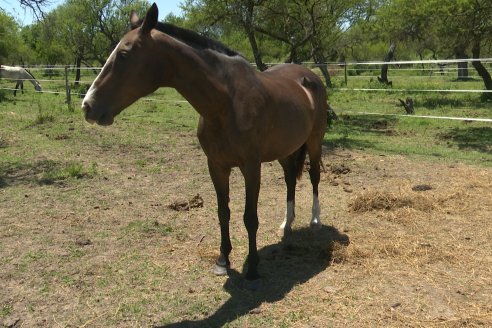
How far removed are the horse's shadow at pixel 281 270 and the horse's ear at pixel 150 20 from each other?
1.88 m

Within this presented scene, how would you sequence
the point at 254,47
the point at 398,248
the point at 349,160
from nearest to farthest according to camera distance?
the point at 398,248
the point at 349,160
the point at 254,47

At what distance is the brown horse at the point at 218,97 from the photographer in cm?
262

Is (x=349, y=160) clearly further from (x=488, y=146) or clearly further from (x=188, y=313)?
(x=188, y=313)

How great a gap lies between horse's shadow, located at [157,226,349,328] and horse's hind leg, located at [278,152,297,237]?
95 mm

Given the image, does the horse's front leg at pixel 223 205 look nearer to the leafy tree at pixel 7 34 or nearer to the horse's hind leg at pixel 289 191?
the horse's hind leg at pixel 289 191

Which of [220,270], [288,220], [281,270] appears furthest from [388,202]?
[220,270]

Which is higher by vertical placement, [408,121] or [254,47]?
[254,47]

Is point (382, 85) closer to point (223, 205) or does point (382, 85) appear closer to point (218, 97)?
point (223, 205)

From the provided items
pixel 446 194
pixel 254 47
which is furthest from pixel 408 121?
pixel 446 194

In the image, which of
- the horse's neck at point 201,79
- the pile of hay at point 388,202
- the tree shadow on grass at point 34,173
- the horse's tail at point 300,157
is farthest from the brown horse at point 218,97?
the tree shadow on grass at point 34,173

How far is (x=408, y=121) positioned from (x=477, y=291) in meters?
8.46

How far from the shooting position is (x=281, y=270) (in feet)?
11.9

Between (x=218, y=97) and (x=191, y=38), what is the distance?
454 mm

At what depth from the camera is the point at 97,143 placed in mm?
8617
